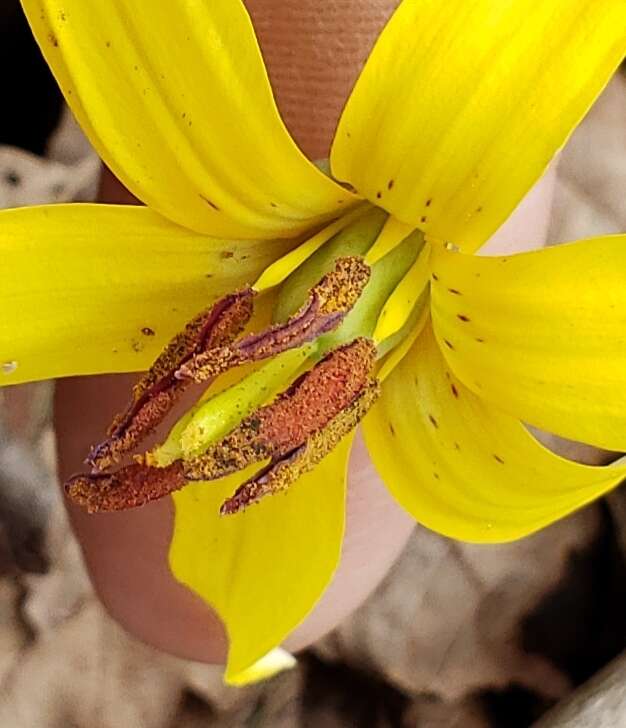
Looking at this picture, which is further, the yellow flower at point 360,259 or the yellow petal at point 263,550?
the yellow petal at point 263,550

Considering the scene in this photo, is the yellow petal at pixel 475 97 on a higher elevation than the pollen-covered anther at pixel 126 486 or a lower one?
higher

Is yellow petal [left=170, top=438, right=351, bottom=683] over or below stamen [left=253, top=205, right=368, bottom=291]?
below

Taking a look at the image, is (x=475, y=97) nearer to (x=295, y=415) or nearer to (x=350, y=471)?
(x=295, y=415)

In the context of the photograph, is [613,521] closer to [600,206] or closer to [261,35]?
[600,206]

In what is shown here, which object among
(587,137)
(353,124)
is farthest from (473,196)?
(587,137)

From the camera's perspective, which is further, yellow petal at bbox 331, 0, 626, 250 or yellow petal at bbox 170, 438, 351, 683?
yellow petal at bbox 170, 438, 351, 683
